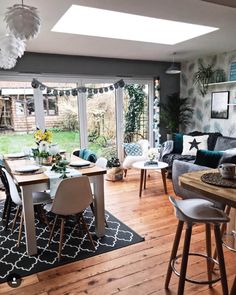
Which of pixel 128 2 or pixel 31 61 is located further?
pixel 31 61

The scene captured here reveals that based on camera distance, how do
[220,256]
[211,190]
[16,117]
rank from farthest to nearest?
1. [16,117]
2. [220,256]
3. [211,190]

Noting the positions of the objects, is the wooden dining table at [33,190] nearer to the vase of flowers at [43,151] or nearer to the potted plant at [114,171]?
the vase of flowers at [43,151]

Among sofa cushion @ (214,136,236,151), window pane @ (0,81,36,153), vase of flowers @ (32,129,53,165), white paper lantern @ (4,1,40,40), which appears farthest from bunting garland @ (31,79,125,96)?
white paper lantern @ (4,1,40,40)

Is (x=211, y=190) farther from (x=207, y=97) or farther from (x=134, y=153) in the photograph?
(x=207, y=97)

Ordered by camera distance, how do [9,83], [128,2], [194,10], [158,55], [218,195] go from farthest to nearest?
[158,55] → [9,83] → [194,10] → [128,2] → [218,195]

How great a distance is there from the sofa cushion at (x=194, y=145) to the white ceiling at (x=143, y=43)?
1650mm

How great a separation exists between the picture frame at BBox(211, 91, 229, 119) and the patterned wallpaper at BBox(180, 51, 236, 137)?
0.07 meters

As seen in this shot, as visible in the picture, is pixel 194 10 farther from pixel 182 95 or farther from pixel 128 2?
pixel 182 95

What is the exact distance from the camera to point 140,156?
5125mm

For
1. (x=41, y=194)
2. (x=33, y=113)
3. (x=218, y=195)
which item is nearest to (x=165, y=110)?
(x=33, y=113)

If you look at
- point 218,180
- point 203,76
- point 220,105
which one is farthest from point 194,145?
point 218,180

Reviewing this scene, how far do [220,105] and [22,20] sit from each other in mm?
4396

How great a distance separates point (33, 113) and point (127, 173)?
2.31 m

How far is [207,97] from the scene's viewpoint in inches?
217
